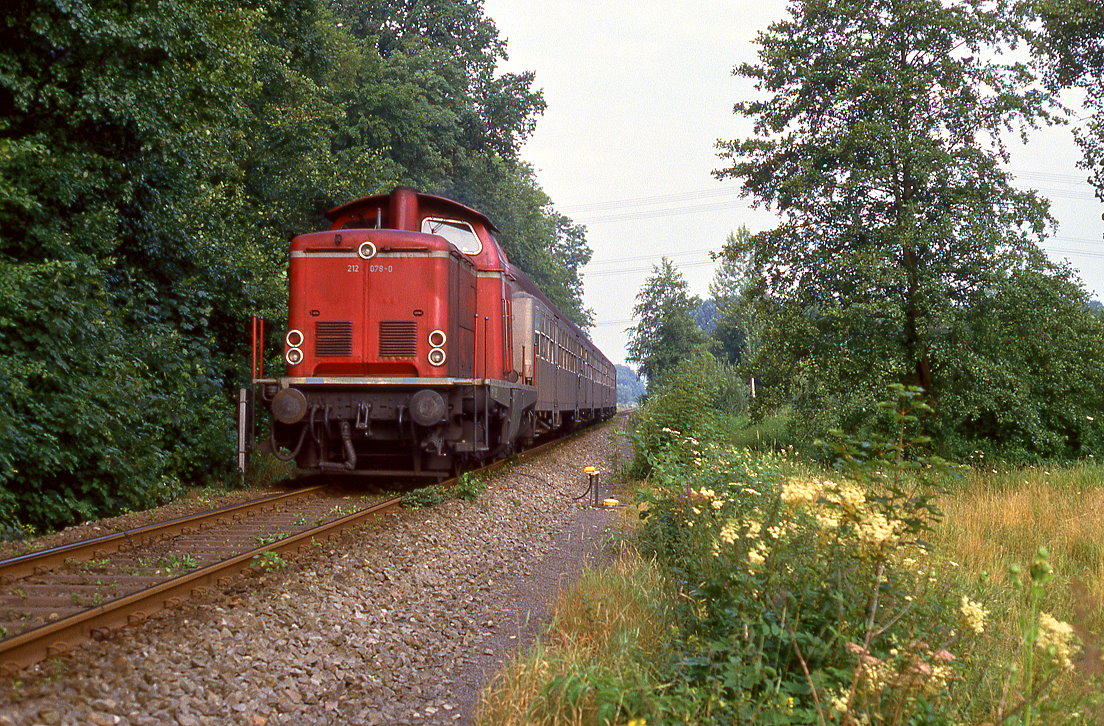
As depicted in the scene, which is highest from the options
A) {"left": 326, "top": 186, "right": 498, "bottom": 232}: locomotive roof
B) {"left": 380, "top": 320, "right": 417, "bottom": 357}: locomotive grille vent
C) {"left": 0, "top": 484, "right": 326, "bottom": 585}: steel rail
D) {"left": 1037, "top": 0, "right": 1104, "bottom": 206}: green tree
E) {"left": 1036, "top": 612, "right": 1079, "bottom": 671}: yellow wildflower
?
{"left": 1037, "top": 0, "right": 1104, "bottom": 206}: green tree

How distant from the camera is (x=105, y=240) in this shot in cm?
1036

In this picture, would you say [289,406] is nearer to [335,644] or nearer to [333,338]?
[333,338]

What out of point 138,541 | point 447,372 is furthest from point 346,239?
point 138,541

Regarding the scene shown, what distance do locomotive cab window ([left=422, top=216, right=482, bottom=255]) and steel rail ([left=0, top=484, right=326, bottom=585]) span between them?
4369 millimetres

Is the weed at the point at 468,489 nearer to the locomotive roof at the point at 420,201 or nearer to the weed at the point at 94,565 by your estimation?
the locomotive roof at the point at 420,201

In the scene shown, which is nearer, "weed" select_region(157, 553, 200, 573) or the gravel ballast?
the gravel ballast

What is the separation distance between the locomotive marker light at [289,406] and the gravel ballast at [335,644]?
245cm

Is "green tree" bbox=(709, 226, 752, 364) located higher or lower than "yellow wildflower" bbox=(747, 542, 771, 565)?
higher

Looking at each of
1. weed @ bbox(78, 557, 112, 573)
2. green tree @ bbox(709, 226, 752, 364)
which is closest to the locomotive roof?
weed @ bbox(78, 557, 112, 573)

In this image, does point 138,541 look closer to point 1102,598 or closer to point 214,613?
point 214,613

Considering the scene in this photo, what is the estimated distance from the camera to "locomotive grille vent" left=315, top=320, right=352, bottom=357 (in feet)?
33.1

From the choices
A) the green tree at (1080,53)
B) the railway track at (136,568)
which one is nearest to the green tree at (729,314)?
the green tree at (1080,53)

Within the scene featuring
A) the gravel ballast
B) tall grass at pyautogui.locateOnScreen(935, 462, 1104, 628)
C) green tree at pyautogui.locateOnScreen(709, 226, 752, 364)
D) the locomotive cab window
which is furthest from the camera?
green tree at pyautogui.locateOnScreen(709, 226, 752, 364)

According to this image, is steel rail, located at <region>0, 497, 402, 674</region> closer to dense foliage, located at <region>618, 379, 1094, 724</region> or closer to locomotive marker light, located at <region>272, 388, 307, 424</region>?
dense foliage, located at <region>618, 379, 1094, 724</region>
